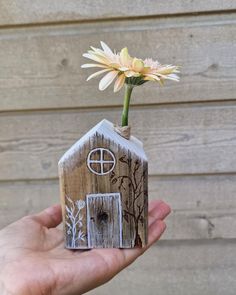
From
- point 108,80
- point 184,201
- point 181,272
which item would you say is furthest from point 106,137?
point 181,272

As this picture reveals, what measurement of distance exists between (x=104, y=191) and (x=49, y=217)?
9.7 inches

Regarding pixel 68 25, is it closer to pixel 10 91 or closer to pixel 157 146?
pixel 10 91

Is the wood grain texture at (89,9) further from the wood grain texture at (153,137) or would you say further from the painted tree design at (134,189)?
the painted tree design at (134,189)

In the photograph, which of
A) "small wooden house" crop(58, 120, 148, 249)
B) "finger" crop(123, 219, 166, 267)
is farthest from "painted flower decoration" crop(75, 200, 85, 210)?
"finger" crop(123, 219, 166, 267)

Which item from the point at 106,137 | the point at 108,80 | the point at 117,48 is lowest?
the point at 106,137

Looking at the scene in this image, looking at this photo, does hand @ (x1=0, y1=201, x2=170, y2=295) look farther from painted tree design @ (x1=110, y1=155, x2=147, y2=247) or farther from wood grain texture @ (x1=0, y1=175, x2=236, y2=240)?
wood grain texture @ (x1=0, y1=175, x2=236, y2=240)

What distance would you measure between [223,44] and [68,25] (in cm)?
41

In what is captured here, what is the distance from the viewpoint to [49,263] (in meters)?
0.76

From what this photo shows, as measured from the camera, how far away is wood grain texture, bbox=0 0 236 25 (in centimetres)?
105

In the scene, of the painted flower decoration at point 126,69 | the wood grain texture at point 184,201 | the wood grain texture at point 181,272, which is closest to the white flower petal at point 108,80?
the painted flower decoration at point 126,69

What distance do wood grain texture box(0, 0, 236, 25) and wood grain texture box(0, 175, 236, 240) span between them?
17.6 inches

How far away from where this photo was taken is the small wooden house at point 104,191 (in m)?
0.78

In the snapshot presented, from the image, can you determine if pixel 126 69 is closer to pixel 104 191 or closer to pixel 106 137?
pixel 106 137

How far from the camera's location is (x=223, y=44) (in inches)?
42.0
